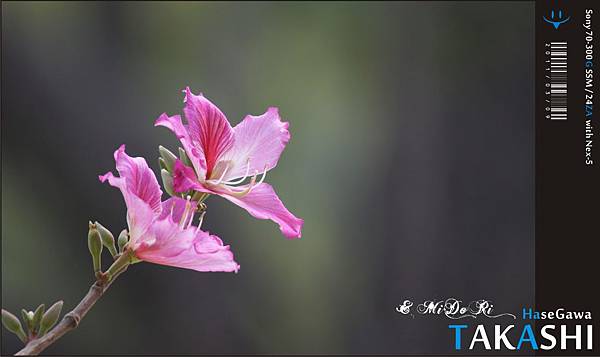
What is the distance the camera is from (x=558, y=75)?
1.63 m

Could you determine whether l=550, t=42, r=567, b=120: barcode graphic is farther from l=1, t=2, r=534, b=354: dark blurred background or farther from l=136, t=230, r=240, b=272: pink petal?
l=136, t=230, r=240, b=272: pink petal

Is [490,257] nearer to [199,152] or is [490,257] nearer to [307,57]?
[307,57]

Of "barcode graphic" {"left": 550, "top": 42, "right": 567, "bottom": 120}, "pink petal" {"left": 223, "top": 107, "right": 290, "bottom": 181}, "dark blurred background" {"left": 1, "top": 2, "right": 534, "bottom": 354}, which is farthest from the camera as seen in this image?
"dark blurred background" {"left": 1, "top": 2, "right": 534, "bottom": 354}

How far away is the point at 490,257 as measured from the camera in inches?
99.6

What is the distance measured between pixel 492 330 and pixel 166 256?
2.25 meters

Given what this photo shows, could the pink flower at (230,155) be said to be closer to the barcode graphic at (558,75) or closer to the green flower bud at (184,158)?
the green flower bud at (184,158)

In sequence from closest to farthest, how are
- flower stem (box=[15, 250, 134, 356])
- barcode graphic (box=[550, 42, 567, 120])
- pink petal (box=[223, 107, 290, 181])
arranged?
1. flower stem (box=[15, 250, 134, 356])
2. pink petal (box=[223, 107, 290, 181])
3. barcode graphic (box=[550, 42, 567, 120])

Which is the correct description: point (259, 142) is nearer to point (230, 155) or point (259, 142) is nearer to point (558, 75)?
point (230, 155)

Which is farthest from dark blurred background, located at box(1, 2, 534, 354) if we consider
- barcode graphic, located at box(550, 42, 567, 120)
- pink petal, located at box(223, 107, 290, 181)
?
pink petal, located at box(223, 107, 290, 181)

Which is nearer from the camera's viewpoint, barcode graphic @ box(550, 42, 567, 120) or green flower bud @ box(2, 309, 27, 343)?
green flower bud @ box(2, 309, 27, 343)

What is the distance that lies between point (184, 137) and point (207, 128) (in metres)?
0.03

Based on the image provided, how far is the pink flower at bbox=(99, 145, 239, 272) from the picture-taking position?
1.25 feet

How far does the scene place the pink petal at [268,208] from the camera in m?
0.41

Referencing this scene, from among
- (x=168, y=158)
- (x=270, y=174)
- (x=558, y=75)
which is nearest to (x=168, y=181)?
(x=168, y=158)
